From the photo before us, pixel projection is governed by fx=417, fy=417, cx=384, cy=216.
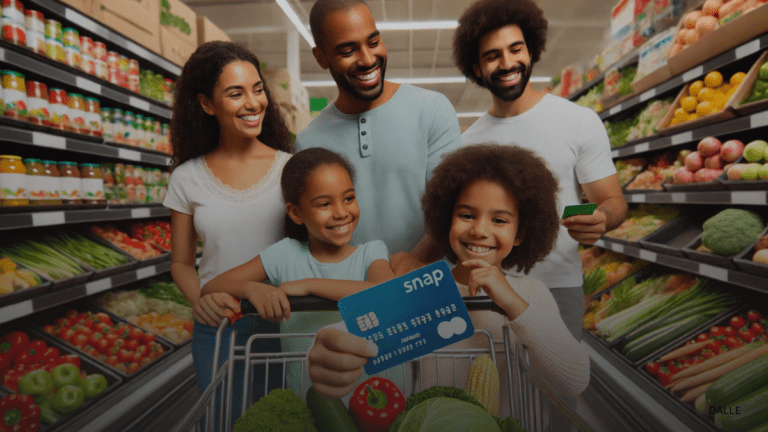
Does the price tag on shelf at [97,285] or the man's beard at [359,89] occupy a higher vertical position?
the man's beard at [359,89]

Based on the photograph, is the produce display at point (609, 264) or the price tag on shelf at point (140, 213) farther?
the produce display at point (609, 264)

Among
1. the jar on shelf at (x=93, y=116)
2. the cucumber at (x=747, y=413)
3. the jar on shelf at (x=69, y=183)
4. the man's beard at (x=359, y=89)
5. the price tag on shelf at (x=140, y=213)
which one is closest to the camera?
the man's beard at (x=359, y=89)

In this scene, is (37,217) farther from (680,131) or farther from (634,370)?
(680,131)

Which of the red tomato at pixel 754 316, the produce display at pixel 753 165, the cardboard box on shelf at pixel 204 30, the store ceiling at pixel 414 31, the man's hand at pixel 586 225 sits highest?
the store ceiling at pixel 414 31

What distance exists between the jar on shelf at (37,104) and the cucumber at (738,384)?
10.8 feet

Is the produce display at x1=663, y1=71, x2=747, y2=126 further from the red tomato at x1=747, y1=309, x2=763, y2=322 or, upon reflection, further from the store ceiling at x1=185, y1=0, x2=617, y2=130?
the store ceiling at x1=185, y1=0, x2=617, y2=130

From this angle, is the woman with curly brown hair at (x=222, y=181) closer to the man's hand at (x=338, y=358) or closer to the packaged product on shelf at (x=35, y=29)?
the man's hand at (x=338, y=358)

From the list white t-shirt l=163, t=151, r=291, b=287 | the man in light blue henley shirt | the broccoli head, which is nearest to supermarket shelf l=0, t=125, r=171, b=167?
white t-shirt l=163, t=151, r=291, b=287

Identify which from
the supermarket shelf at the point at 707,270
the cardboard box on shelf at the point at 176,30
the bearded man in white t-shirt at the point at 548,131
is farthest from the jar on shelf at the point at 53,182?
the supermarket shelf at the point at 707,270

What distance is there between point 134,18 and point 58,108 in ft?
2.77

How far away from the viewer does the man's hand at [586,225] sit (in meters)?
0.93

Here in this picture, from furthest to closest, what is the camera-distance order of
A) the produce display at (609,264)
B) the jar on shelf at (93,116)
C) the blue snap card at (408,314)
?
the produce display at (609,264), the jar on shelf at (93,116), the blue snap card at (408,314)

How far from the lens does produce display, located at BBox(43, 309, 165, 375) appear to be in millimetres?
2305

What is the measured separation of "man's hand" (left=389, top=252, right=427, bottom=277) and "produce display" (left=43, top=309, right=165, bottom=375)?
77.1 inches
